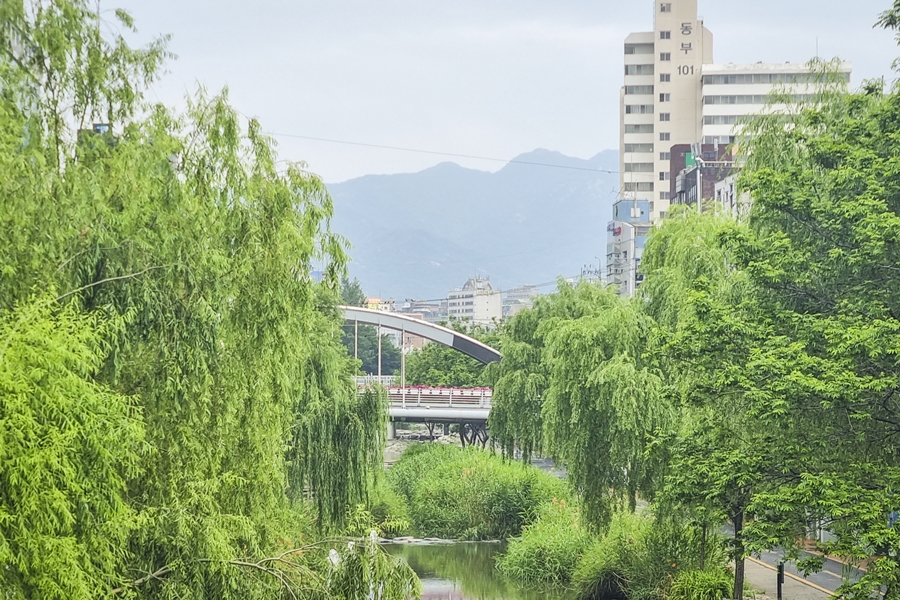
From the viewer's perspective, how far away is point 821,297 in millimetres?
15289

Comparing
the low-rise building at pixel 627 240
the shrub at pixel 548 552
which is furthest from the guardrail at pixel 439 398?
the low-rise building at pixel 627 240

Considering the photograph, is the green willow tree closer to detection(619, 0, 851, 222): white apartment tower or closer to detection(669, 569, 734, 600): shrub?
detection(669, 569, 734, 600): shrub

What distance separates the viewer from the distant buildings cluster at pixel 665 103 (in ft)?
301

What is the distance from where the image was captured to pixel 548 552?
25156 millimetres

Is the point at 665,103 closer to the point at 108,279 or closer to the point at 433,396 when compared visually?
the point at 433,396

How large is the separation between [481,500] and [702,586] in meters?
12.3

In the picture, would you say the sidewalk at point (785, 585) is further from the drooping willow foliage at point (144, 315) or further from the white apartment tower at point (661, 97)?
the white apartment tower at point (661, 97)

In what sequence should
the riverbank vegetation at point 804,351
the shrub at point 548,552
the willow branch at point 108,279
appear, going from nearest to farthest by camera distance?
the willow branch at point 108,279 → the riverbank vegetation at point 804,351 → the shrub at point 548,552

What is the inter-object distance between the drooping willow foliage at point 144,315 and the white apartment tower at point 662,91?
8742 centimetres

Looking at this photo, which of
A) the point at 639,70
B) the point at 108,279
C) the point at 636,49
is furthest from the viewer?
the point at 636,49

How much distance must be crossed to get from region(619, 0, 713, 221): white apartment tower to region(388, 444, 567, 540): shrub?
68267 millimetres

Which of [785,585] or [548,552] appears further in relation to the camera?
[548,552]

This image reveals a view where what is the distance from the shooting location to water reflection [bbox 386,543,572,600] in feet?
80.6

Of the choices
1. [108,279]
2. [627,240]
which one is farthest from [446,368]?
[108,279]
